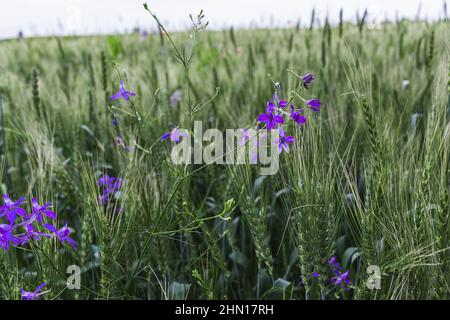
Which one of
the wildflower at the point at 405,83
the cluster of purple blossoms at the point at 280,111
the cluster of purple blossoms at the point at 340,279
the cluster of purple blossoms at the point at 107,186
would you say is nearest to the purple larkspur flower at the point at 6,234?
the cluster of purple blossoms at the point at 107,186

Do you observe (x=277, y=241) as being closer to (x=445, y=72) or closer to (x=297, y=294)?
(x=297, y=294)

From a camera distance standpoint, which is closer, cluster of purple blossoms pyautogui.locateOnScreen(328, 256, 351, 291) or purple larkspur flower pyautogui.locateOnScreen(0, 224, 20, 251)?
purple larkspur flower pyautogui.locateOnScreen(0, 224, 20, 251)

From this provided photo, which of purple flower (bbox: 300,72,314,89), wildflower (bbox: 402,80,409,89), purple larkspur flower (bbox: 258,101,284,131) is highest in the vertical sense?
purple flower (bbox: 300,72,314,89)

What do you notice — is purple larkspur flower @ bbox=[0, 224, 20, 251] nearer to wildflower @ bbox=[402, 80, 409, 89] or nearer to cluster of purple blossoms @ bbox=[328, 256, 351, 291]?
cluster of purple blossoms @ bbox=[328, 256, 351, 291]

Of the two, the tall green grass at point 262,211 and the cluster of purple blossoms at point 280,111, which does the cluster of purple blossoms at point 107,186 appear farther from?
the cluster of purple blossoms at point 280,111

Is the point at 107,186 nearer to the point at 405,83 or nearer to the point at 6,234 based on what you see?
the point at 6,234

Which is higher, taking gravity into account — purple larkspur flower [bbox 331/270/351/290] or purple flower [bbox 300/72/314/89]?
purple flower [bbox 300/72/314/89]

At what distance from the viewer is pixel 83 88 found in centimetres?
254

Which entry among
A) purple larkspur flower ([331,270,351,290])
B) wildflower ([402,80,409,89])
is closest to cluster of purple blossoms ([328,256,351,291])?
purple larkspur flower ([331,270,351,290])

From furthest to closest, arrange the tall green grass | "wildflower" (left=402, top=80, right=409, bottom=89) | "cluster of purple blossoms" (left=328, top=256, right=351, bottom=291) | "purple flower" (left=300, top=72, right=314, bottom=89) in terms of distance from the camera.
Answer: "wildflower" (left=402, top=80, right=409, bottom=89)
"cluster of purple blossoms" (left=328, top=256, right=351, bottom=291)
the tall green grass
"purple flower" (left=300, top=72, right=314, bottom=89)

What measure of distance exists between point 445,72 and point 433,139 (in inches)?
10.9

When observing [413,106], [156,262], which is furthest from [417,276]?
[413,106]

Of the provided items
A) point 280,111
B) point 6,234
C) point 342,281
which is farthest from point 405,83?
point 6,234

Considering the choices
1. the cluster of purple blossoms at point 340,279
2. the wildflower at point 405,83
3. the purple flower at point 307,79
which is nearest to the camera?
the purple flower at point 307,79
